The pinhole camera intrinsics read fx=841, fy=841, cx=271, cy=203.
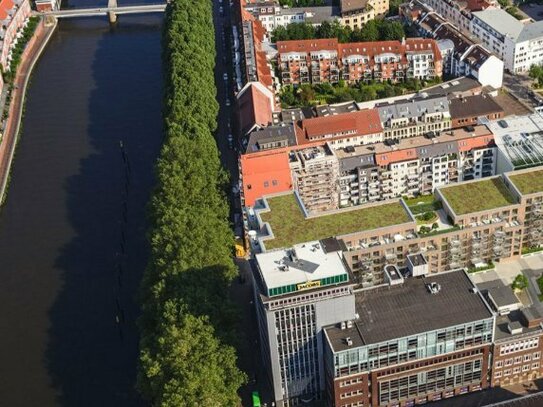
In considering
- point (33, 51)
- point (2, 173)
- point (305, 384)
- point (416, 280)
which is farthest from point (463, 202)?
point (33, 51)

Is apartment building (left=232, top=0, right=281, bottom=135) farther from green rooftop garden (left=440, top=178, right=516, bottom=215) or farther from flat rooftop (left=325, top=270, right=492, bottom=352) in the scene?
flat rooftop (left=325, top=270, right=492, bottom=352)

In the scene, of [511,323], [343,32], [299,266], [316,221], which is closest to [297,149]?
[316,221]

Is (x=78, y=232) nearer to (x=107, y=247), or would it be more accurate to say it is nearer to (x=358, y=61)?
(x=107, y=247)

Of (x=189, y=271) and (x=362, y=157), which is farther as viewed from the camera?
(x=362, y=157)

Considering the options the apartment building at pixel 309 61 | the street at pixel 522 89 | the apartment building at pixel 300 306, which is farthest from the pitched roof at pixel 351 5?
the apartment building at pixel 300 306

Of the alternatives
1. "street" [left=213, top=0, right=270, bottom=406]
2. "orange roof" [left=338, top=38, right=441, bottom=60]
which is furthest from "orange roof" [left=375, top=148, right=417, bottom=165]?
"orange roof" [left=338, top=38, right=441, bottom=60]

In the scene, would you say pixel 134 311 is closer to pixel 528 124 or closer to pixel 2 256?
pixel 2 256

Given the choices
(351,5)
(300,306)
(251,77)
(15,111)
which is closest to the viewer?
(300,306)
